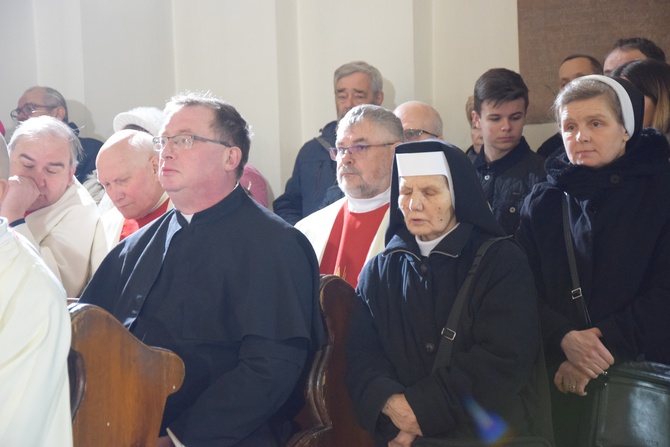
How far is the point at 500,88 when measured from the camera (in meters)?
5.24

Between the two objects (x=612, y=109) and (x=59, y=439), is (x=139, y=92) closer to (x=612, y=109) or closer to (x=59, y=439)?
(x=612, y=109)

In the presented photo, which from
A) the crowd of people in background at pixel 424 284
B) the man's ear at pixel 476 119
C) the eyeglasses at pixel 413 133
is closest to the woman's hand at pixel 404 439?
the crowd of people in background at pixel 424 284

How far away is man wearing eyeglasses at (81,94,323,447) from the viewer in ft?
10.6

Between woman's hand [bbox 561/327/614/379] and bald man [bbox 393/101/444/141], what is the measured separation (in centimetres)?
216

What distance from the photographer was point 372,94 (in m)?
6.25

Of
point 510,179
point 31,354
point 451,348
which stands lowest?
point 451,348

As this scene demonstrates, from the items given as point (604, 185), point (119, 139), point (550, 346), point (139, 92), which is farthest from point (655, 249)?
point (139, 92)

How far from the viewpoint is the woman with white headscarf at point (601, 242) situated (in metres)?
3.55

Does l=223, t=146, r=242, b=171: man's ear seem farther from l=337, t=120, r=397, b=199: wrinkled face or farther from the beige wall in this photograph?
the beige wall

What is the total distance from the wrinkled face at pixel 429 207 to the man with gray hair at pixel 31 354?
1.52 m

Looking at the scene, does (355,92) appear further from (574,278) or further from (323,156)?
(574,278)

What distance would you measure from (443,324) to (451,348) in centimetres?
11

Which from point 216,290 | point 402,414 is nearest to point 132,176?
point 216,290

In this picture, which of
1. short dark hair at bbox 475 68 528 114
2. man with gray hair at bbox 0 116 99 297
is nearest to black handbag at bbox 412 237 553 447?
short dark hair at bbox 475 68 528 114
